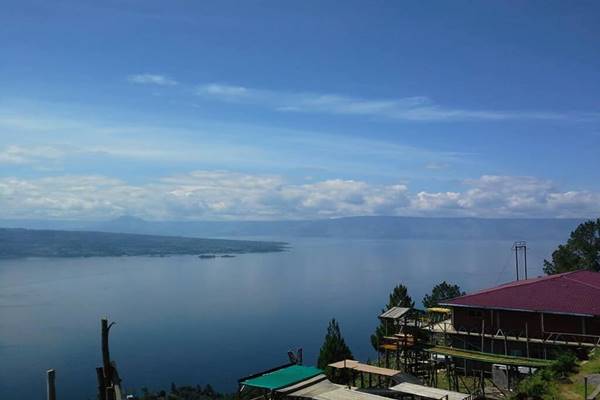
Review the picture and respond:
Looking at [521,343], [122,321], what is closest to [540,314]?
[521,343]

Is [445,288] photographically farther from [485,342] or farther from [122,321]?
[122,321]

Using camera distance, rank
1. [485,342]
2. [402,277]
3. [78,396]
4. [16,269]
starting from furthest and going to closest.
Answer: [16,269] → [402,277] → [78,396] → [485,342]

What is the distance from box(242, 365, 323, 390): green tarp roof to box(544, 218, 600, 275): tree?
131 ft

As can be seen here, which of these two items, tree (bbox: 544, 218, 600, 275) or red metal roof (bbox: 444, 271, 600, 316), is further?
tree (bbox: 544, 218, 600, 275)

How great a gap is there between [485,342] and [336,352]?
8.55m

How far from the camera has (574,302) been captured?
29250 millimetres

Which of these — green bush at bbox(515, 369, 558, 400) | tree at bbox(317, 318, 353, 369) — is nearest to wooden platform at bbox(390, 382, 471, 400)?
green bush at bbox(515, 369, 558, 400)

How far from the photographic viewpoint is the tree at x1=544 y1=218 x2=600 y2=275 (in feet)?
168

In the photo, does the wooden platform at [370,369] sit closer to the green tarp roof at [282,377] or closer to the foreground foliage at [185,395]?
the green tarp roof at [282,377]

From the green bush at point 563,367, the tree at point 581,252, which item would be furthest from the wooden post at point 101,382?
the tree at point 581,252

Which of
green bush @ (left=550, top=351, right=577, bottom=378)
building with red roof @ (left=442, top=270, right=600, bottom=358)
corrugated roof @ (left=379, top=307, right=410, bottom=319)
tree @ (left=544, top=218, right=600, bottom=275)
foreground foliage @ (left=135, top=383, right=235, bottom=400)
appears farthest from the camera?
tree @ (left=544, top=218, right=600, bottom=275)

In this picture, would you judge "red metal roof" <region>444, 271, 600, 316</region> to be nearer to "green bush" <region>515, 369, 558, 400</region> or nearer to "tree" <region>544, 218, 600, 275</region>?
"green bush" <region>515, 369, 558, 400</region>

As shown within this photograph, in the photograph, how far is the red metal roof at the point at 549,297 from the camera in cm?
2888

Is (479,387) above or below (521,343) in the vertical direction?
below
